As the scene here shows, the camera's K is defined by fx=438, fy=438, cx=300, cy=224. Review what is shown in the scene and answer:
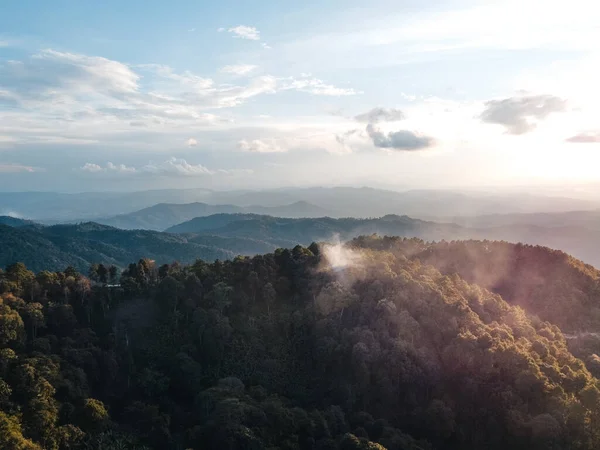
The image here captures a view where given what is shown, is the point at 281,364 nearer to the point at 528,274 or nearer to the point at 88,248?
the point at 528,274

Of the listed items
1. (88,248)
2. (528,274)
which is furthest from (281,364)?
(88,248)

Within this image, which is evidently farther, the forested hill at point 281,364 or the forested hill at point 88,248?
Result: the forested hill at point 88,248

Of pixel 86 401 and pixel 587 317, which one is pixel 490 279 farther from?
pixel 86 401

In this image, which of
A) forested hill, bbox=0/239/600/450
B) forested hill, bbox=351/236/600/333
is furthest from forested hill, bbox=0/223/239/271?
forested hill, bbox=351/236/600/333

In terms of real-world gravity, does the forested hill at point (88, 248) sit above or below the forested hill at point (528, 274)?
below

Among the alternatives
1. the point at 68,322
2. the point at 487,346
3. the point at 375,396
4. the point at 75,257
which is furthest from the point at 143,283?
the point at 75,257

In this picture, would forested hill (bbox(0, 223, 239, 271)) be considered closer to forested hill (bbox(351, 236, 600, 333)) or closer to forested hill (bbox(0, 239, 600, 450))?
forested hill (bbox(0, 239, 600, 450))

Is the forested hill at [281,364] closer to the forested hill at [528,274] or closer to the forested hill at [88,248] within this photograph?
the forested hill at [528,274]

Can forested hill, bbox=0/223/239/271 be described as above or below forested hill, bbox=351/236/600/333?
below

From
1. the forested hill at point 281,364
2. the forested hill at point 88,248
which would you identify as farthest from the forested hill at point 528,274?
the forested hill at point 88,248
